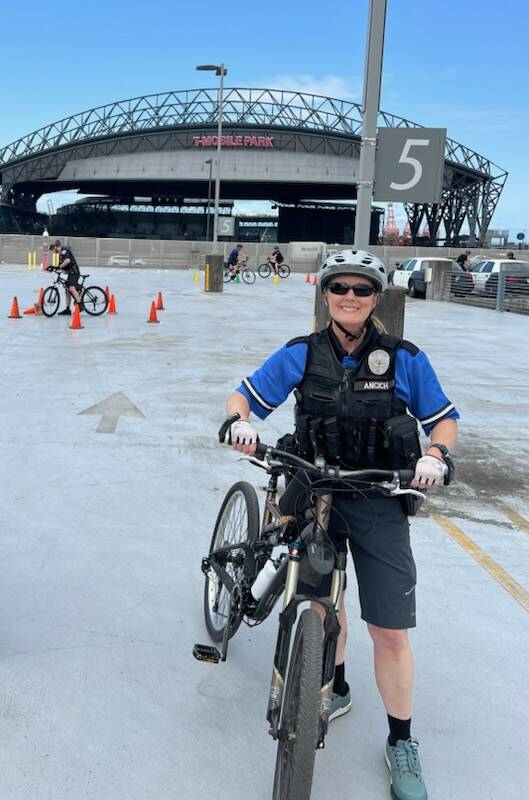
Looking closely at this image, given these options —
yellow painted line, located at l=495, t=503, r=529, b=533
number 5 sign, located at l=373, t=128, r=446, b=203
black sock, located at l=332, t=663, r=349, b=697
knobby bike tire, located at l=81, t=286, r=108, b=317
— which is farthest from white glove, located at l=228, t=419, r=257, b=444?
knobby bike tire, located at l=81, t=286, r=108, b=317

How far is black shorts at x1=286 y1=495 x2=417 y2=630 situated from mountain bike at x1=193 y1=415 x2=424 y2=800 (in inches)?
3.3

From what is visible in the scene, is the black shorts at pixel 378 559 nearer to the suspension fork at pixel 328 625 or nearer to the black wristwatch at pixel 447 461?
the suspension fork at pixel 328 625

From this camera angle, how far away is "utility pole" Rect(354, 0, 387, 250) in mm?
6176

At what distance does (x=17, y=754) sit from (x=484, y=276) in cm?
2636

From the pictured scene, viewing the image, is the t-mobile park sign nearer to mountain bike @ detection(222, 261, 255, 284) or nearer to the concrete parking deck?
mountain bike @ detection(222, 261, 255, 284)

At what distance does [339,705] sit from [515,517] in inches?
114

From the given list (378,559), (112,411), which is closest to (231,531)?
(378,559)

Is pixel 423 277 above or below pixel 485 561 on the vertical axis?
above

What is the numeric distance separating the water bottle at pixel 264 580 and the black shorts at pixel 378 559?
0.57ft

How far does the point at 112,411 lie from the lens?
7949 mm

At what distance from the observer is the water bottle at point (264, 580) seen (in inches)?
111

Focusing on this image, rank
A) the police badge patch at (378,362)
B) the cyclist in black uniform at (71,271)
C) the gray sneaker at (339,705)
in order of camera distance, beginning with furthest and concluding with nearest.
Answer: the cyclist in black uniform at (71,271) < the gray sneaker at (339,705) < the police badge patch at (378,362)

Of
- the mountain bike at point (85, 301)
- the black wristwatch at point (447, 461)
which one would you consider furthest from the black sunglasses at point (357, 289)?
the mountain bike at point (85, 301)

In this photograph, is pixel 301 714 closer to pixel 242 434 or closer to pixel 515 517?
pixel 242 434
